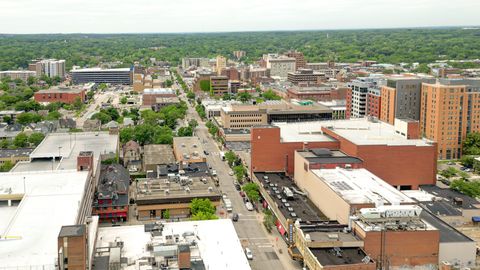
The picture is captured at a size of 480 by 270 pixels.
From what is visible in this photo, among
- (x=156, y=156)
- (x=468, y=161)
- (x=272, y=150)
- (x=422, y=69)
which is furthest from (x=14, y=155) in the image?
(x=422, y=69)

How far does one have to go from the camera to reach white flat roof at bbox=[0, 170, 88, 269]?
3012 centimetres

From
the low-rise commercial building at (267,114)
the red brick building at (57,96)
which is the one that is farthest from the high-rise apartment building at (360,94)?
the red brick building at (57,96)

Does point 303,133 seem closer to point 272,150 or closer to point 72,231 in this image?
point 272,150

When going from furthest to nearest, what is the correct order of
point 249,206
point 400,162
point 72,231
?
point 400,162
point 249,206
point 72,231

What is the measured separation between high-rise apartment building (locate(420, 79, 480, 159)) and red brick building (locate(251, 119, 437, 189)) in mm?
9467

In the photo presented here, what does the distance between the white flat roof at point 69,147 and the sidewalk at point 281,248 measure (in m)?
18.8

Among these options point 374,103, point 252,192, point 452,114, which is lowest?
point 252,192

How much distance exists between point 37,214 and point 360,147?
1095 inches

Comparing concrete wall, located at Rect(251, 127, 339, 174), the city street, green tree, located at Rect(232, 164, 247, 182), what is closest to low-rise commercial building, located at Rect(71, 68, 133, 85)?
the city street

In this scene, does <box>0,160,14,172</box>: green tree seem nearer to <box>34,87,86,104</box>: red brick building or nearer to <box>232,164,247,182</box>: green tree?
<box>232,164,247,182</box>: green tree

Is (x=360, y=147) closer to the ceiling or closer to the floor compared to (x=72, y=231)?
closer to the ceiling

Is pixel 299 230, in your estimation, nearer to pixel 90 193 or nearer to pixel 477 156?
pixel 90 193

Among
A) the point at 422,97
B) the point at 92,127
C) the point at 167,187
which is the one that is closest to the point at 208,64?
the point at 92,127

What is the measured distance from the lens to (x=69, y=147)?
60.0m
